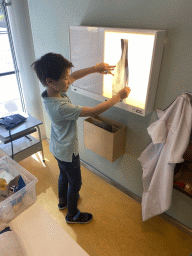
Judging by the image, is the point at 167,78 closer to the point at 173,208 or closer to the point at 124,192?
the point at 173,208

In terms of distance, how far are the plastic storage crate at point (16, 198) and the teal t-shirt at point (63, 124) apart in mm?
262

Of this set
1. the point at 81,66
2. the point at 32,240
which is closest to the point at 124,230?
the point at 32,240

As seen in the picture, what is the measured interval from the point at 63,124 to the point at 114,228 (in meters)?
0.99

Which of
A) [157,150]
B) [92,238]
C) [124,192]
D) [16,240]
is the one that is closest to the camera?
[16,240]

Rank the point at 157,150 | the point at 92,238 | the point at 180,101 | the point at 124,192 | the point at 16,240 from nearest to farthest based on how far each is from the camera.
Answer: the point at 16,240 → the point at 180,101 → the point at 157,150 → the point at 92,238 → the point at 124,192

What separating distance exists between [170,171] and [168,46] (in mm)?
760

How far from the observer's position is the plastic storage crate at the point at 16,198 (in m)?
1.02

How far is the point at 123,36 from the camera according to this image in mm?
1155

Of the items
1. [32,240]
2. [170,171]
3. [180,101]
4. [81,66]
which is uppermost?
[81,66]

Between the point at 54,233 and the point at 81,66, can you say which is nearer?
the point at 54,233

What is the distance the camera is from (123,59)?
3.95 feet

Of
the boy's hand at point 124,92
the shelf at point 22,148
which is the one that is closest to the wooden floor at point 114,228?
the shelf at point 22,148

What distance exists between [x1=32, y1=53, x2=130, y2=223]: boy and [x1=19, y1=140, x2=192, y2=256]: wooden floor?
99mm

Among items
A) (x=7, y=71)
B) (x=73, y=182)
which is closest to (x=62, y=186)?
(x=73, y=182)
